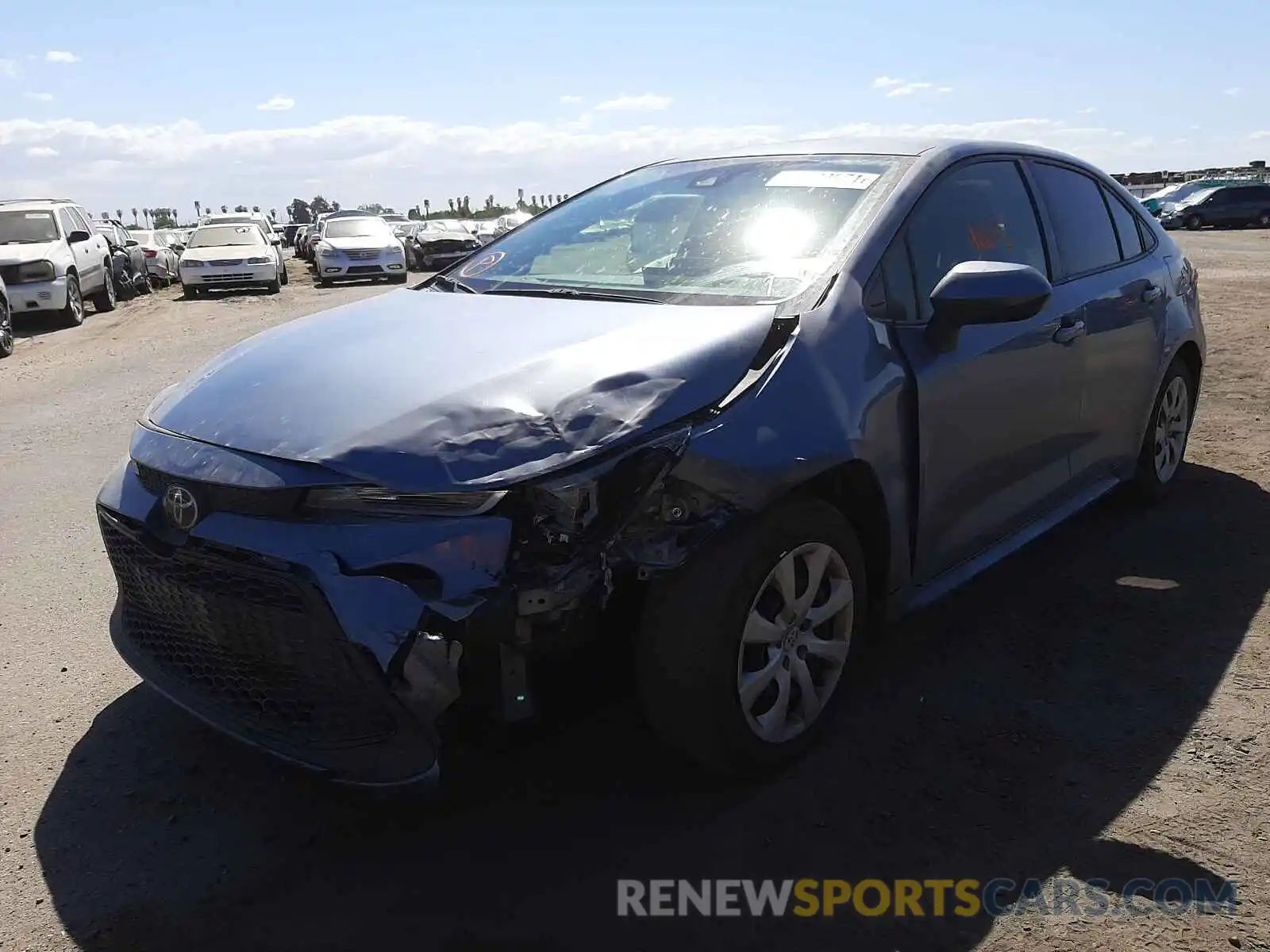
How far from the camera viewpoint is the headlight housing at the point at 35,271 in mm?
13898

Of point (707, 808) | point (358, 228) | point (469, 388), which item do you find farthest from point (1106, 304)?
point (358, 228)

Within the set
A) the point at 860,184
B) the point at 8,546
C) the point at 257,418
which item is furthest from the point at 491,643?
the point at 8,546

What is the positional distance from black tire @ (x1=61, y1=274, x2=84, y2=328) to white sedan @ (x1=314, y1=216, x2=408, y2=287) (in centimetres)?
646

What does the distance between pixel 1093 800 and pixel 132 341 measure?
12.5m

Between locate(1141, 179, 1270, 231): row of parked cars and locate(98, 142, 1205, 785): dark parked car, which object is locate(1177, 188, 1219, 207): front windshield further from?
locate(98, 142, 1205, 785): dark parked car

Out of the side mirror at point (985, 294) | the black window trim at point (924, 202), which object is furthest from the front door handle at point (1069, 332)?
the side mirror at point (985, 294)

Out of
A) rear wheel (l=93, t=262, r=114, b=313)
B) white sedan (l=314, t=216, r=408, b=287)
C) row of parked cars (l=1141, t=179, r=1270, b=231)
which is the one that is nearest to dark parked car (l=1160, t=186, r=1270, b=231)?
row of parked cars (l=1141, t=179, r=1270, b=231)

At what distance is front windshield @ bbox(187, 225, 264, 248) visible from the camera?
64.5 feet

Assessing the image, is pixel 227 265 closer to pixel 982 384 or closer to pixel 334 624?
pixel 982 384

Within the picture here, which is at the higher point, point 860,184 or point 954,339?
point 860,184

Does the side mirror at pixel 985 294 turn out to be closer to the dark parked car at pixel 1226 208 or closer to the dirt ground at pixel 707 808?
the dirt ground at pixel 707 808

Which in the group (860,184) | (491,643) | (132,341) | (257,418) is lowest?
A: (132,341)

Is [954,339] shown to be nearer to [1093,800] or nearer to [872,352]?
[872,352]

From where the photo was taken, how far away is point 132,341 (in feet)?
40.9
